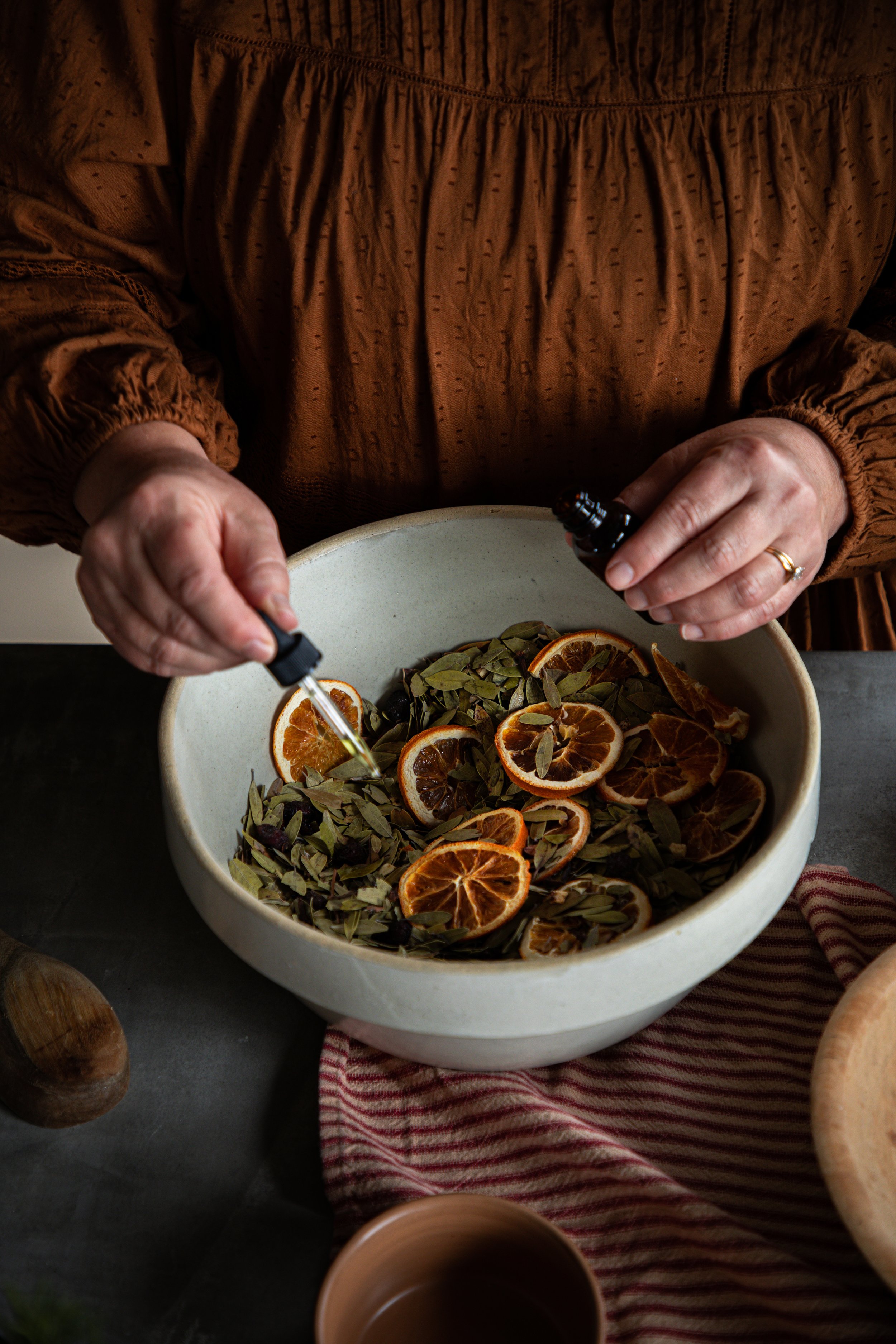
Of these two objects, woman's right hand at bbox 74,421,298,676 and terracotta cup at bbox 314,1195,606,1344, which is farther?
woman's right hand at bbox 74,421,298,676

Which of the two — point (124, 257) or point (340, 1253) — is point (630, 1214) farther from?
point (124, 257)

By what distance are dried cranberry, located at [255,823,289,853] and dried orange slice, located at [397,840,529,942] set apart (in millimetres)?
134

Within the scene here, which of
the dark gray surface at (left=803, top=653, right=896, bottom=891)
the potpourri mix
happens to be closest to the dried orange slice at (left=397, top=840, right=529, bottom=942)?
the potpourri mix

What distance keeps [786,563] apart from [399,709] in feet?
1.49

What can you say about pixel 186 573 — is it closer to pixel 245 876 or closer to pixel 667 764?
pixel 245 876

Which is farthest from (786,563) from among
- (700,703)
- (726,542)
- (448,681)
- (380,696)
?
(380,696)

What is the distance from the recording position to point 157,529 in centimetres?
75

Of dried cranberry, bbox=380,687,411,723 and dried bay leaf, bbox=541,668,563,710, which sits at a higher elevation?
dried bay leaf, bbox=541,668,563,710

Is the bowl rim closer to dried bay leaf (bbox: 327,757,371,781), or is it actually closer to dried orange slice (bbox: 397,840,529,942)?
dried orange slice (bbox: 397,840,529,942)

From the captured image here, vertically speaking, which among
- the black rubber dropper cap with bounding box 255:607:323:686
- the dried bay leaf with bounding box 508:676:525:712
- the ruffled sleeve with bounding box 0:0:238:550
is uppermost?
the ruffled sleeve with bounding box 0:0:238:550

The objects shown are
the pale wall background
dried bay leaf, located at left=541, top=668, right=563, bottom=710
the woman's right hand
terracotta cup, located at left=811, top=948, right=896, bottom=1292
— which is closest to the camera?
terracotta cup, located at left=811, top=948, right=896, bottom=1292

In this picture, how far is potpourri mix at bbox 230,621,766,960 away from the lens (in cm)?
85

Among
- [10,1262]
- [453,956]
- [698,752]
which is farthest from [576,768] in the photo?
[10,1262]

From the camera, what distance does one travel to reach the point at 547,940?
0.81 m
